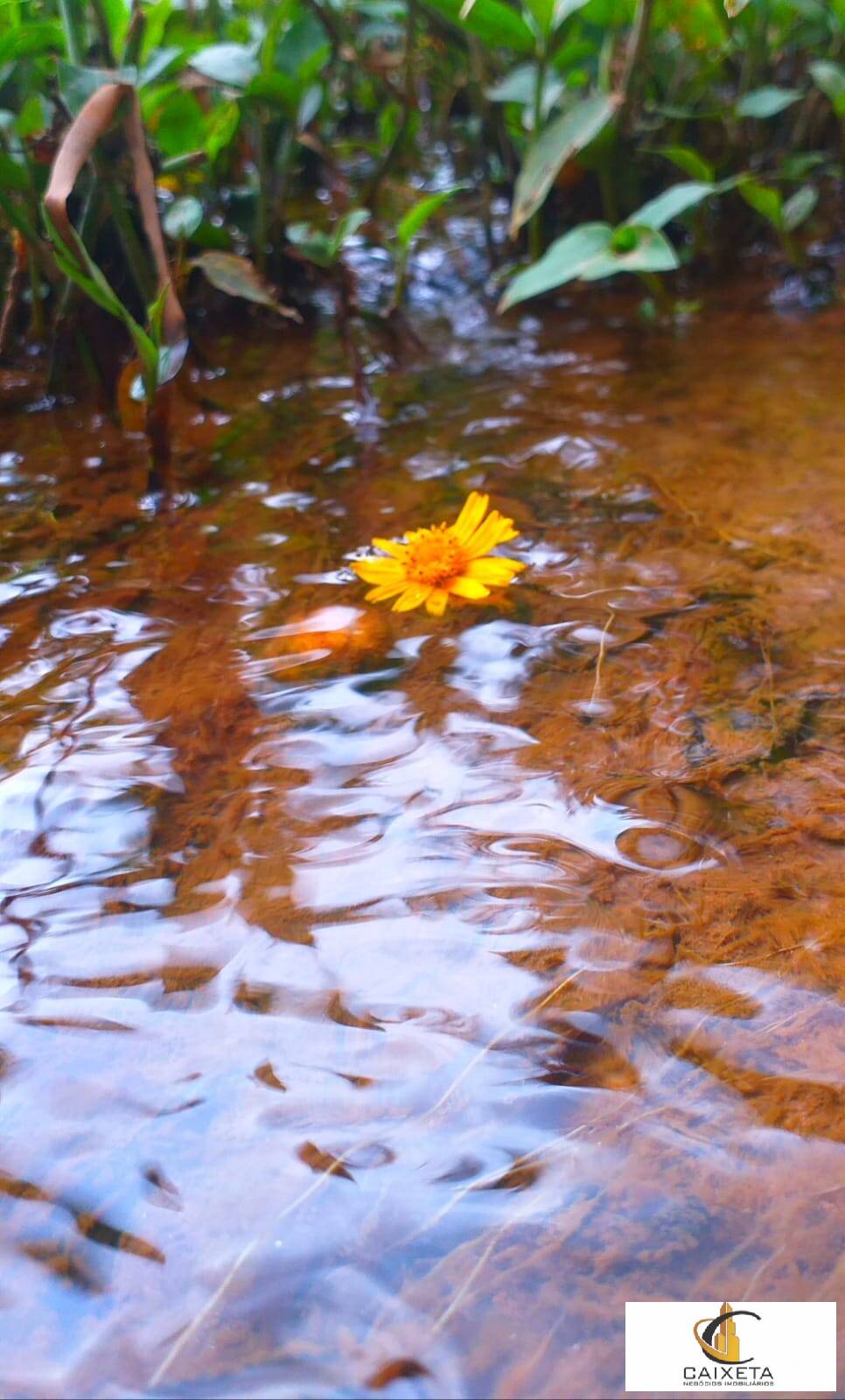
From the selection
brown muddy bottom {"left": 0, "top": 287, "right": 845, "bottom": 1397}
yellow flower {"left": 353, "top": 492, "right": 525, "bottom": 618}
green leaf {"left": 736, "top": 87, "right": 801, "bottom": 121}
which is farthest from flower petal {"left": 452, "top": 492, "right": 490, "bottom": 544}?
green leaf {"left": 736, "top": 87, "right": 801, "bottom": 121}

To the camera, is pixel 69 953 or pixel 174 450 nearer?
pixel 69 953

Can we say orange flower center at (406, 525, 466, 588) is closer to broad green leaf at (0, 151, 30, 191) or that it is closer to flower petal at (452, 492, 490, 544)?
flower petal at (452, 492, 490, 544)

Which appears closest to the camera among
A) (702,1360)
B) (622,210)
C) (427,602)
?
(702,1360)

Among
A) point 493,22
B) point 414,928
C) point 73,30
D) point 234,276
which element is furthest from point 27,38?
point 414,928

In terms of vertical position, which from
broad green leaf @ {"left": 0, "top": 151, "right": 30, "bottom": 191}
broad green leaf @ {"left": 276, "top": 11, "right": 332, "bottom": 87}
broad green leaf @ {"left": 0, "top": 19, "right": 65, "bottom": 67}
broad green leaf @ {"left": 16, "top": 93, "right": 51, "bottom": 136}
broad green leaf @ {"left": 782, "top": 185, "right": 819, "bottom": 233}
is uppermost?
broad green leaf @ {"left": 0, "top": 19, "right": 65, "bottom": 67}

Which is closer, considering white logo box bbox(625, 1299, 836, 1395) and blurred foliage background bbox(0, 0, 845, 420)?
white logo box bbox(625, 1299, 836, 1395)

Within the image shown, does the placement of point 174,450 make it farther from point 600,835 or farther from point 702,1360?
point 702,1360

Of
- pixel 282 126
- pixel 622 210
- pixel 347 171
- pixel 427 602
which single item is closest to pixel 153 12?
pixel 282 126
